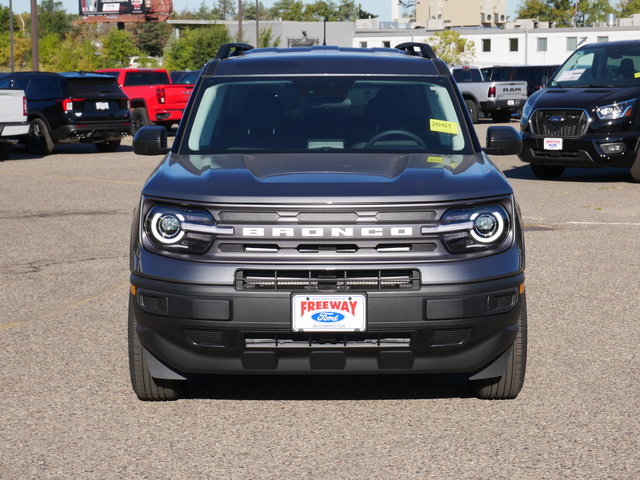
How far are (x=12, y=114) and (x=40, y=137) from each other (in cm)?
212

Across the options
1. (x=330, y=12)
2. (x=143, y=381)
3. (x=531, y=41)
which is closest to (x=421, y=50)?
(x=143, y=381)

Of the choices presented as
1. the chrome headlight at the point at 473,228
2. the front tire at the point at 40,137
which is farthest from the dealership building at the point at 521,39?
the chrome headlight at the point at 473,228

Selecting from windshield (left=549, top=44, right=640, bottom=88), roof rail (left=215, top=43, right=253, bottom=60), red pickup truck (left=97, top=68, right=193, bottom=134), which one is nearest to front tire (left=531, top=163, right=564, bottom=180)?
windshield (left=549, top=44, right=640, bottom=88)

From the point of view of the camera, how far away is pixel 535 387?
5465mm

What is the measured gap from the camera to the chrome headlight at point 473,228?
15.3 feet

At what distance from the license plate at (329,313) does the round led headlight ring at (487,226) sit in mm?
604

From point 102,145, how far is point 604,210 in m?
14.2

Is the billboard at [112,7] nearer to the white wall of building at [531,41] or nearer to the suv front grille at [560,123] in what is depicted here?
the white wall of building at [531,41]

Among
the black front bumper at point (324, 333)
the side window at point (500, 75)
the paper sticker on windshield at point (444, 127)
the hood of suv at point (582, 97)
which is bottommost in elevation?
the side window at point (500, 75)

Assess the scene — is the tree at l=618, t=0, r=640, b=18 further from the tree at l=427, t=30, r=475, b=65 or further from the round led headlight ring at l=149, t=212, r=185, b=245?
the round led headlight ring at l=149, t=212, r=185, b=245

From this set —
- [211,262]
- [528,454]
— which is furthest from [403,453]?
[211,262]

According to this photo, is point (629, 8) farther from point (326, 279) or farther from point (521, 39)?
point (326, 279)

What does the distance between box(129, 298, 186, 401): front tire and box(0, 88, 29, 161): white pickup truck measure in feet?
52.7

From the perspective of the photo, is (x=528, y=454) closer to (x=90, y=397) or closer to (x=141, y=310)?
(x=141, y=310)
